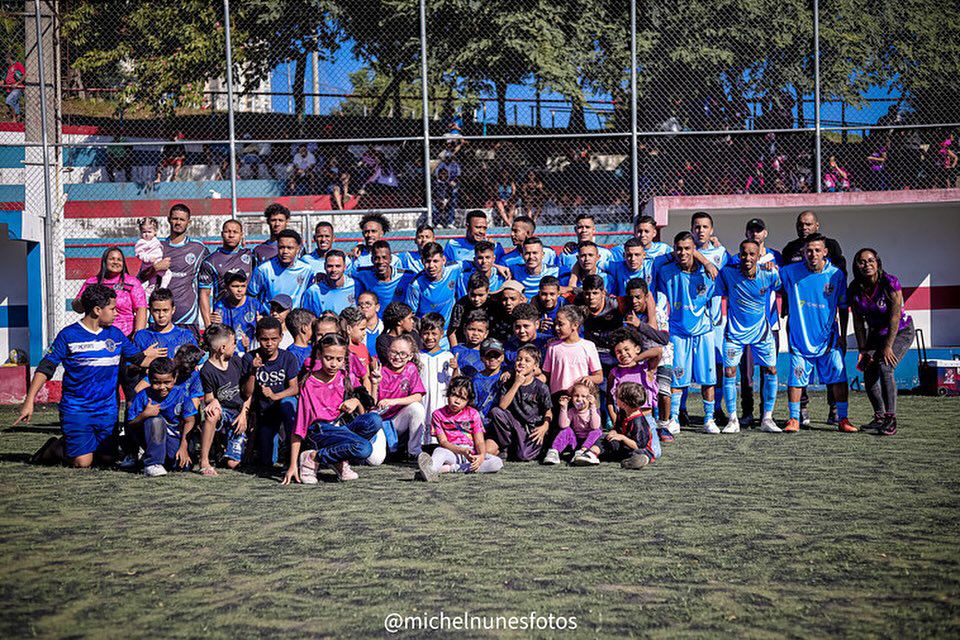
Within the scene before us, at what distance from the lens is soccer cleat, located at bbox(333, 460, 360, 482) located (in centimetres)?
740

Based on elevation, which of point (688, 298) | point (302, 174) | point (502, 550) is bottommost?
point (502, 550)

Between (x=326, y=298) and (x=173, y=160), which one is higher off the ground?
(x=173, y=160)

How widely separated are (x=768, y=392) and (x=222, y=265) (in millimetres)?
5420

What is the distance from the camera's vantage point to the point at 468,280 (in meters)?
9.38

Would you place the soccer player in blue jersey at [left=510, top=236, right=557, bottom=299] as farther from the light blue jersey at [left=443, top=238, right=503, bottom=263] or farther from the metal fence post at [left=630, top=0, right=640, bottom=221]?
the metal fence post at [left=630, top=0, right=640, bottom=221]

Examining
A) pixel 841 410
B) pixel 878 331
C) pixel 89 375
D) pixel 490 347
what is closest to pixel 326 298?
pixel 490 347

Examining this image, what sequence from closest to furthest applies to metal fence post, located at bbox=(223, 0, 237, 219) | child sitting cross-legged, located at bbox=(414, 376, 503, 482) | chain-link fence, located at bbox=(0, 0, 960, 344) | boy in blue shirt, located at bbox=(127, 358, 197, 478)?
child sitting cross-legged, located at bbox=(414, 376, 503, 482), boy in blue shirt, located at bbox=(127, 358, 197, 478), metal fence post, located at bbox=(223, 0, 237, 219), chain-link fence, located at bbox=(0, 0, 960, 344)

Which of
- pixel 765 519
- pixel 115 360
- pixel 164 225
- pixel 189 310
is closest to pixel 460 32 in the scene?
pixel 164 225

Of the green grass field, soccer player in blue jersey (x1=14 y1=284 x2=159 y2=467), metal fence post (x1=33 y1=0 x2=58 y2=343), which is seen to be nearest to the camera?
the green grass field

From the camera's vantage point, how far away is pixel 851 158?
1494cm

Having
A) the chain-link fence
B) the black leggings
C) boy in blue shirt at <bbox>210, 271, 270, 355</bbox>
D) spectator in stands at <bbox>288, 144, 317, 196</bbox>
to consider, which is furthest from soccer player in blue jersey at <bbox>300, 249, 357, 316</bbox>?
spectator in stands at <bbox>288, 144, 317, 196</bbox>

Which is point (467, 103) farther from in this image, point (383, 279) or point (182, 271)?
point (182, 271)

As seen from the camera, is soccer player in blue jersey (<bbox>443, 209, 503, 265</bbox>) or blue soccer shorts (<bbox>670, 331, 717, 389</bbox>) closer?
blue soccer shorts (<bbox>670, 331, 717, 389</bbox>)

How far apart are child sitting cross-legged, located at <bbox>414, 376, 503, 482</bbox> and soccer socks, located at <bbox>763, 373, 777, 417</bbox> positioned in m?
3.32
